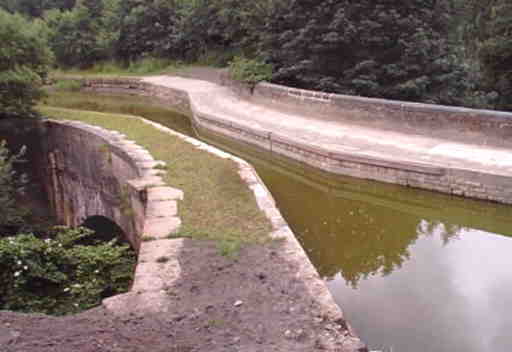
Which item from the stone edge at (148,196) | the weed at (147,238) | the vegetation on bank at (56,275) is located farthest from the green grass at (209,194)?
the vegetation on bank at (56,275)

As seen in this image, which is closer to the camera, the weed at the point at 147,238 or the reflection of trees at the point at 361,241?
the weed at the point at 147,238

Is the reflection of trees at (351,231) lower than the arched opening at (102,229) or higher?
higher

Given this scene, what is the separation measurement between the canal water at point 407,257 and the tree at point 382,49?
225 inches

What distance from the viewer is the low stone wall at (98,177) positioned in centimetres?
761

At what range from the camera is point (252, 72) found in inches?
745

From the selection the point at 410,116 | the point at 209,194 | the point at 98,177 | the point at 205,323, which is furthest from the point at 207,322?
the point at 410,116

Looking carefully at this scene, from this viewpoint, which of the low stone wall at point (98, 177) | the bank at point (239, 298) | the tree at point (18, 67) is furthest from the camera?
the tree at point (18, 67)

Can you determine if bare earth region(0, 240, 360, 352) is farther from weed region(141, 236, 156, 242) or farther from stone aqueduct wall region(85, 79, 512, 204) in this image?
stone aqueduct wall region(85, 79, 512, 204)

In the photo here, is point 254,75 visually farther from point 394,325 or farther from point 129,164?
point 394,325

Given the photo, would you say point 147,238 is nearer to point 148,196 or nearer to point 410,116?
point 148,196

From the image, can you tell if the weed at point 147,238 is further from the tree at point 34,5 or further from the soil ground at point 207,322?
the tree at point 34,5

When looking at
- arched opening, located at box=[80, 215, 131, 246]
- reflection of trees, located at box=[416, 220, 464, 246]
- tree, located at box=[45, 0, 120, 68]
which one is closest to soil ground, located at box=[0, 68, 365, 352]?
reflection of trees, located at box=[416, 220, 464, 246]

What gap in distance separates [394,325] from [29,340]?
3.71m

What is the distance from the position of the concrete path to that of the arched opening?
4651 mm
